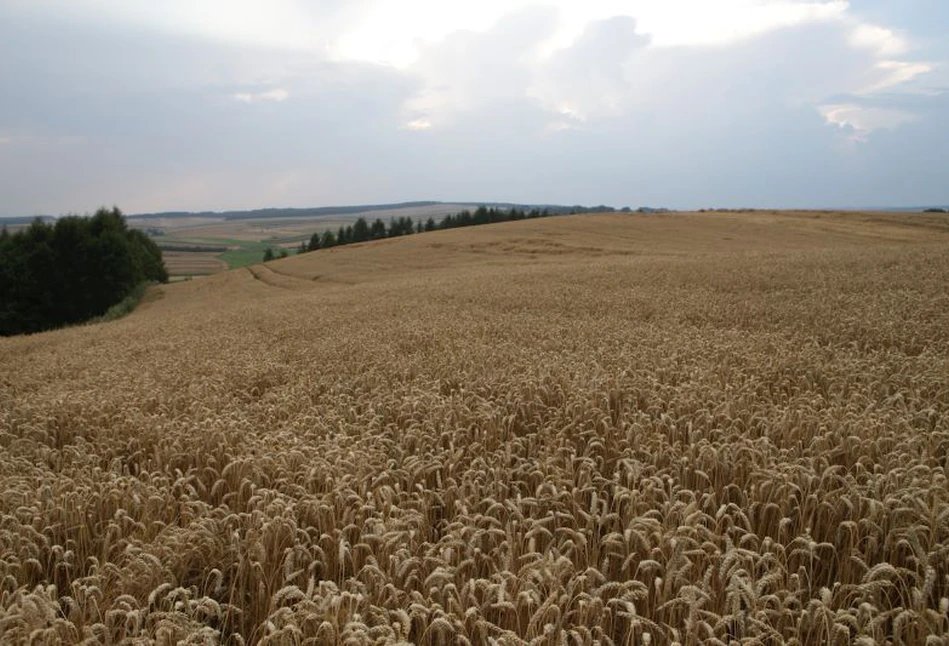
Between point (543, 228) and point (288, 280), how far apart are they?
23.6 m

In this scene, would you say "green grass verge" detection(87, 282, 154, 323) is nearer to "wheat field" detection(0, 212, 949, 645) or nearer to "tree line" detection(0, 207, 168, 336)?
"tree line" detection(0, 207, 168, 336)

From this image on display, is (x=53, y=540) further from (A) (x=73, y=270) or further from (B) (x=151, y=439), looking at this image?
(A) (x=73, y=270)

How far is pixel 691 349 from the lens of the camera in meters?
7.88

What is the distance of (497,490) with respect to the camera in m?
3.85

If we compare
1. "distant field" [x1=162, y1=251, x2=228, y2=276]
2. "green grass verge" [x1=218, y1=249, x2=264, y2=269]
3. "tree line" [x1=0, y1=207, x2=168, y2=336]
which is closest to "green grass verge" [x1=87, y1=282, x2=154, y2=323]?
"tree line" [x1=0, y1=207, x2=168, y2=336]

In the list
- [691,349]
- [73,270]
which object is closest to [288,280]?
[73,270]

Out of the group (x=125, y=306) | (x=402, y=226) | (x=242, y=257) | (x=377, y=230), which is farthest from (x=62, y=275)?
(x=242, y=257)

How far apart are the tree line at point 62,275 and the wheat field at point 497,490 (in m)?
45.8

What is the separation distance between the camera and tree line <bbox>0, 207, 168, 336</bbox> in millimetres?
47531

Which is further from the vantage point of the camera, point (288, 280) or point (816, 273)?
point (288, 280)

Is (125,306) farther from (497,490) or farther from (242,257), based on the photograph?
(242,257)

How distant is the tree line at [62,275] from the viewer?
47531 mm

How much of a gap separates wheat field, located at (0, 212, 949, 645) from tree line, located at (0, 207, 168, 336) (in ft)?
150

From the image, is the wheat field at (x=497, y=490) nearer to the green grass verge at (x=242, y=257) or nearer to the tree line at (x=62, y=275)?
the tree line at (x=62, y=275)
